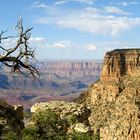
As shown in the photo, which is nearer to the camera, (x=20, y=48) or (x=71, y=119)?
(x=20, y=48)

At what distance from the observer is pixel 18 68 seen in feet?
101

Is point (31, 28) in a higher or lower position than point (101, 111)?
higher

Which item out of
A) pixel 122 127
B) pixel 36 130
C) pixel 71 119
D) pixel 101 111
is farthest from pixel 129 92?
pixel 36 130

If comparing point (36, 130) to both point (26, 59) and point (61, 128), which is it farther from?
point (26, 59)

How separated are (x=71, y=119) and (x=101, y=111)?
325 ft

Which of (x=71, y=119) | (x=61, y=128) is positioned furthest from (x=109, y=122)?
(x=61, y=128)

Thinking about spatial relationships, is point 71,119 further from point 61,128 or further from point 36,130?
point 36,130

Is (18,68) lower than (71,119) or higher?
higher

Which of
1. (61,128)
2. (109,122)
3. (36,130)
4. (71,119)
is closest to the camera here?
(36,130)

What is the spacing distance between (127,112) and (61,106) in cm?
5225

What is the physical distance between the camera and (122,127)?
456 ft

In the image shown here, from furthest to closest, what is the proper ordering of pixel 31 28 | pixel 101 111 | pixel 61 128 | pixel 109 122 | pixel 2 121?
pixel 101 111 < pixel 109 122 < pixel 61 128 < pixel 2 121 < pixel 31 28

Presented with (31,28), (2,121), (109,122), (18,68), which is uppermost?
(31,28)

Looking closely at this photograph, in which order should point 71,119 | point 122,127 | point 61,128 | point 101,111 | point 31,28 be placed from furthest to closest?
point 101,111 → point 122,127 → point 71,119 → point 61,128 → point 31,28
